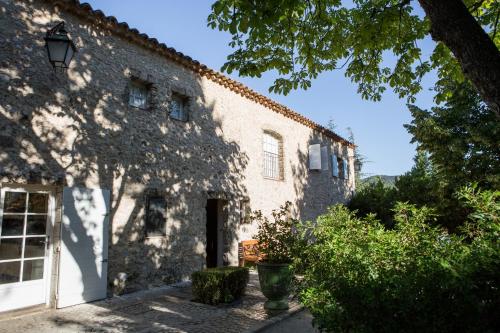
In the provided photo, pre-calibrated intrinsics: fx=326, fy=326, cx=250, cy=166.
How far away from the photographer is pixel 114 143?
6.91 m

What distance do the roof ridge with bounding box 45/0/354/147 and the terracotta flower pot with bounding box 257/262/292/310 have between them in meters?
5.72

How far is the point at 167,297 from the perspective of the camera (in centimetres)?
655

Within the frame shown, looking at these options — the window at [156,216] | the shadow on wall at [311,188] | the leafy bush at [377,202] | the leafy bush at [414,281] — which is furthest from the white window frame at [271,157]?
the leafy bush at [414,281]

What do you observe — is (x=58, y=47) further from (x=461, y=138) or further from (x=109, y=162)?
(x=461, y=138)

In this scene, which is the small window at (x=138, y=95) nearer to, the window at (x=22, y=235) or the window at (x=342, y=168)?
the window at (x=22, y=235)

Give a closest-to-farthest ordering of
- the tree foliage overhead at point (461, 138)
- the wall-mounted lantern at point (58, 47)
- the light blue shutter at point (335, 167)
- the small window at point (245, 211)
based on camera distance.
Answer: the wall-mounted lantern at point (58, 47), the small window at point (245, 211), the tree foliage overhead at point (461, 138), the light blue shutter at point (335, 167)

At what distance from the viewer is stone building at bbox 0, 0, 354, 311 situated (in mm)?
5477

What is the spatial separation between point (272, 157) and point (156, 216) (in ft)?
18.6

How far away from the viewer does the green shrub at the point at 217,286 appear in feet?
19.9

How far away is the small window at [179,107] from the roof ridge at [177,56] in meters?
0.88

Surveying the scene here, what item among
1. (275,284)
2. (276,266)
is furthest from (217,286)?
(276,266)

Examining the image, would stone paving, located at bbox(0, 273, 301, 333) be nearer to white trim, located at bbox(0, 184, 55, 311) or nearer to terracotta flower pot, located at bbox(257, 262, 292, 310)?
terracotta flower pot, located at bbox(257, 262, 292, 310)

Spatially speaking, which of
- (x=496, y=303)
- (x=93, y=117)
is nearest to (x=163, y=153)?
(x=93, y=117)

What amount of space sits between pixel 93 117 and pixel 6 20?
2.06 metres
